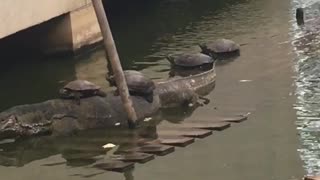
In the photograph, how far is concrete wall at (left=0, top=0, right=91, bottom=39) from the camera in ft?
37.6

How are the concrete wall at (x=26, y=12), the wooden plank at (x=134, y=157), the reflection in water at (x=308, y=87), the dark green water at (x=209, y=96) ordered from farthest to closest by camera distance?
the concrete wall at (x=26, y=12)
the reflection in water at (x=308, y=87)
the wooden plank at (x=134, y=157)
the dark green water at (x=209, y=96)

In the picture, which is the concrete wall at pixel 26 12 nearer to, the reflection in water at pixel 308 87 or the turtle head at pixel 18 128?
the turtle head at pixel 18 128

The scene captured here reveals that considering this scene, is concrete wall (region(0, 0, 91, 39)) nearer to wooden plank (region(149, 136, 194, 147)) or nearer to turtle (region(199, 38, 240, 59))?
turtle (region(199, 38, 240, 59))

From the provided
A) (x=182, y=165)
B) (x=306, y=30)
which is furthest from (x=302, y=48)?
(x=182, y=165)

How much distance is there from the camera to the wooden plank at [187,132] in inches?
349

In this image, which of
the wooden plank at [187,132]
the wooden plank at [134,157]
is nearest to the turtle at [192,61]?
the wooden plank at [187,132]

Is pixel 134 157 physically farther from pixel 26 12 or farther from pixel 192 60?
pixel 26 12

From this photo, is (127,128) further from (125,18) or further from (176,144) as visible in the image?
(125,18)

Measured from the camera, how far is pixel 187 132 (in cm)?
900

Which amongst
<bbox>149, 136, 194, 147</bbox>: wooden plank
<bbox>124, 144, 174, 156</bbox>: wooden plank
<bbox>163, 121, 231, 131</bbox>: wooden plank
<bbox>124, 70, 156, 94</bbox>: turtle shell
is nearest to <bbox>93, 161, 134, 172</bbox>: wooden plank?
<bbox>124, 144, 174, 156</bbox>: wooden plank

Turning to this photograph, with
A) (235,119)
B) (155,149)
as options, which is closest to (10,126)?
(155,149)

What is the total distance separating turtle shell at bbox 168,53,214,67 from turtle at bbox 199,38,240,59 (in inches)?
36.5

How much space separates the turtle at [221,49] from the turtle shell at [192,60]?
928 millimetres

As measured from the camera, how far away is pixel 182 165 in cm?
791
